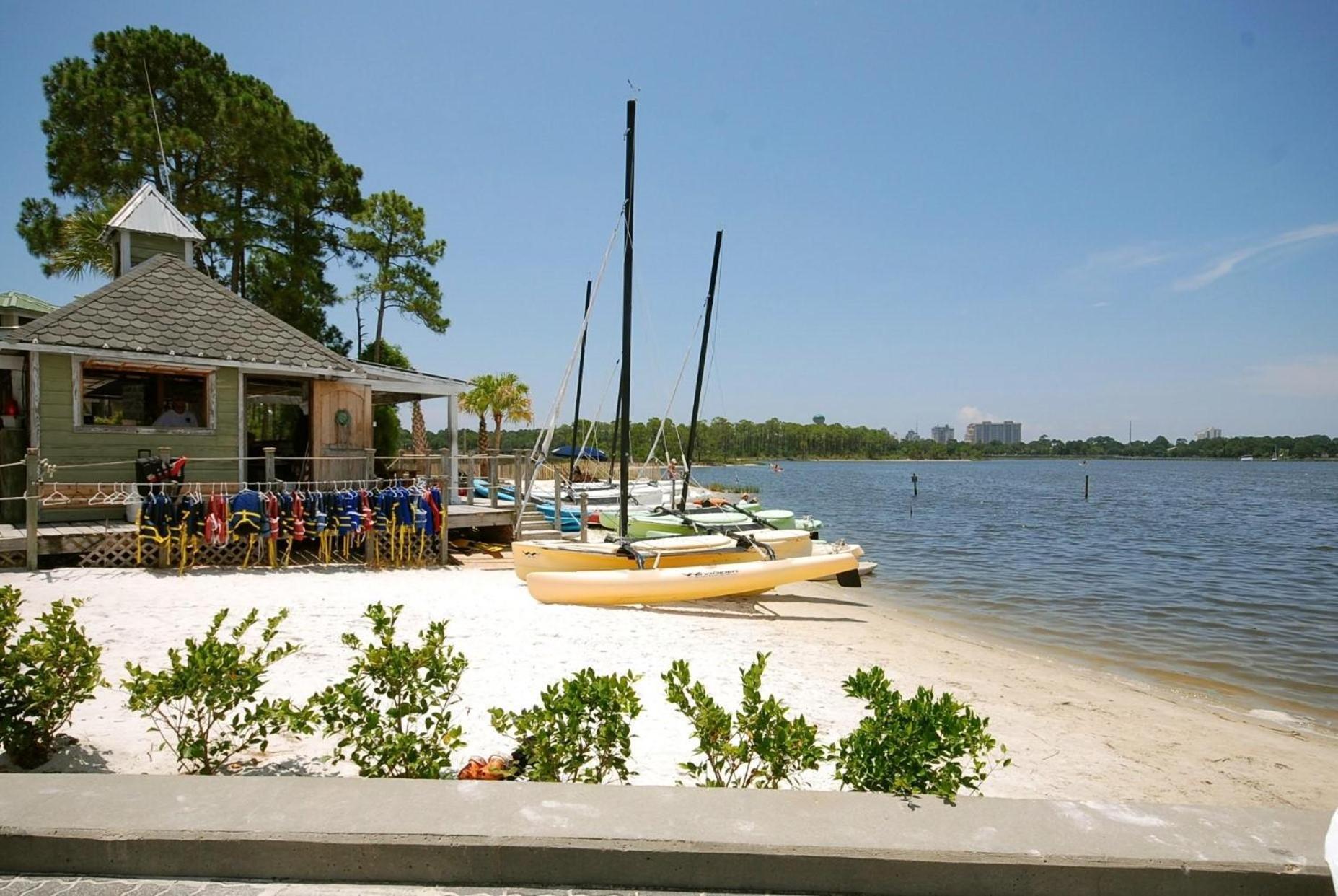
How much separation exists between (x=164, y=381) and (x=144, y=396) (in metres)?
1.52

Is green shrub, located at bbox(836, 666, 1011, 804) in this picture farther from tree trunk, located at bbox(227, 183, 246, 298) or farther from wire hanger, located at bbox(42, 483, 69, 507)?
tree trunk, located at bbox(227, 183, 246, 298)

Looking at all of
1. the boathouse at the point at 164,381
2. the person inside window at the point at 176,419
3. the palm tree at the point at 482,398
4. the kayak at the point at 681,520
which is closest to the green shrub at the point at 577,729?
the boathouse at the point at 164,381

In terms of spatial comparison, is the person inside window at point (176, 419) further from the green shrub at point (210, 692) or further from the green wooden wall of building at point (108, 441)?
the green shrub at point (210, 692)

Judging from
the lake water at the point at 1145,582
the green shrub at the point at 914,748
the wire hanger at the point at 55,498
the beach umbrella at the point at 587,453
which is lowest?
the lake water at the point at 1145,582

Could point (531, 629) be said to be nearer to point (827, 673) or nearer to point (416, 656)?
point (827, 673)

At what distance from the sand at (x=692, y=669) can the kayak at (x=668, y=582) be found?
1.09 ft

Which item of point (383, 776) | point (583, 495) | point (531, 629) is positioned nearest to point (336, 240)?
point (583, 495)

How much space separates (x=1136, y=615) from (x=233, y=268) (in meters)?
28.0

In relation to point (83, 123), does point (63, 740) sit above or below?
below

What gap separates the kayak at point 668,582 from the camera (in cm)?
1156

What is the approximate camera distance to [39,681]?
4.07m

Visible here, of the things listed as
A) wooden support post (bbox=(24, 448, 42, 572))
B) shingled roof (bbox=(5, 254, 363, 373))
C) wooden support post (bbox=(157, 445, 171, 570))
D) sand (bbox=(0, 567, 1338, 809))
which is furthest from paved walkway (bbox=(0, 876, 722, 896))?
shingled roof (bbox=(5, 254, 363, 373))

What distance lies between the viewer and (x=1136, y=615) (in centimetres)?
1506

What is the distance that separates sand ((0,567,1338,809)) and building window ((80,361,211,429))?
3155mm
